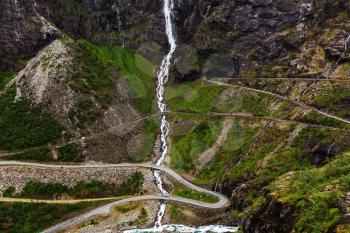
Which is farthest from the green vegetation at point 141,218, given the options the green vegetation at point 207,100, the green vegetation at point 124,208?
the green vegetation at point 207,100

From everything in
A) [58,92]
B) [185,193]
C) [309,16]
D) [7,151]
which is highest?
[309,16]

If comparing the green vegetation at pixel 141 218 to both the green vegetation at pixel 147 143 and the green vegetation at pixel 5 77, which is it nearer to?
the green vegetation at pixel 147 143

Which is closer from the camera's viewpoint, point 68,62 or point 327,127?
point 327,127

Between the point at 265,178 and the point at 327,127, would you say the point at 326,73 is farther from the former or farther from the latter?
the point at 265,178

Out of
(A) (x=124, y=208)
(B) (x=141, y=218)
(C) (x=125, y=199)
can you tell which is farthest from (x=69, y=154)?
(B) (x=141, y=218)

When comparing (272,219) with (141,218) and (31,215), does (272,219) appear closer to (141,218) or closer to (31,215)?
(141,218)

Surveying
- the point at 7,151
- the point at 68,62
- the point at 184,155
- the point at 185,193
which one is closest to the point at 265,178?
the point at 185,193
